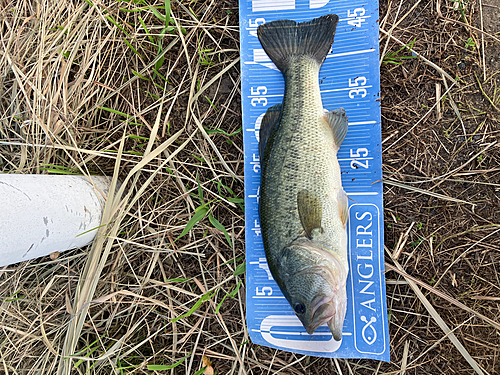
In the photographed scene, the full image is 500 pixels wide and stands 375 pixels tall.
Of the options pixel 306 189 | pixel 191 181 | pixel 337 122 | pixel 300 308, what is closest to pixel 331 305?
pixel 300 308

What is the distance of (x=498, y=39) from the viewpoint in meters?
2.56

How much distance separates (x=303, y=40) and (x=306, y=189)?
52.6 inches

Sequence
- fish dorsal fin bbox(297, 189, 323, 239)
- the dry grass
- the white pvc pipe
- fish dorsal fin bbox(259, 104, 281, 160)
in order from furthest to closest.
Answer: the dry grass < fish dorsal fin bbox(259, 104, 281, 160) < fish dorsal fin bbox(297, 189, 323, 239) < the white pvc pipe

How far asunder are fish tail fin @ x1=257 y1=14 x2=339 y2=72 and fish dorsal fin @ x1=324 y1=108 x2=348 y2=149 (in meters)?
0.52

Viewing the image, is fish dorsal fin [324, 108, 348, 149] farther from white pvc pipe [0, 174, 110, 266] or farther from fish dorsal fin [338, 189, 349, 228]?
white pvc pipe [0, 174, 110, 266]

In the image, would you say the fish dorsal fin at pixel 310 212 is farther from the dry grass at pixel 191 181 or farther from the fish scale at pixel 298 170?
the dry grass at pixel 191 181

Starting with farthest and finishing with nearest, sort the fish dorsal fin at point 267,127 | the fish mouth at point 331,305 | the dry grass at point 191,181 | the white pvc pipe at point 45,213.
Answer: the dry grass at point 191,181
the fish dorsal fin at point 267,127
the fish mouth at point 331,305
the white pvc pipe at point 45,213

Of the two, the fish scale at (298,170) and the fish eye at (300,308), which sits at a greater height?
the fish scale at (298,170)

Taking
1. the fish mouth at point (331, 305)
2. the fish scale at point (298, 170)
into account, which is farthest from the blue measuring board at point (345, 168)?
the fish mouth at point (331, 305)

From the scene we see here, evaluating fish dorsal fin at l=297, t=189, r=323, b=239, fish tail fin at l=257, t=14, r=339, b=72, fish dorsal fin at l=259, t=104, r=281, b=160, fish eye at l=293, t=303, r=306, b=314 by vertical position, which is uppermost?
fish tail fin at l=257, t=14, r=339, b=72

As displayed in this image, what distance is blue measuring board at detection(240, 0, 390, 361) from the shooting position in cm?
252

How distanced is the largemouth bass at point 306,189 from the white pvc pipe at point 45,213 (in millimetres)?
1460

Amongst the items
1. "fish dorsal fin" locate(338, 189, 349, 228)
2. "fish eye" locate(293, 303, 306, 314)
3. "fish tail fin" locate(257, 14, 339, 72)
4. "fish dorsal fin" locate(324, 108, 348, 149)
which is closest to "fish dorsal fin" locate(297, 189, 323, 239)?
"fish dorsal fin" locate(338, 189, 349, 228)

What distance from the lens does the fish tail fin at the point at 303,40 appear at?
Result: 8.43ft
